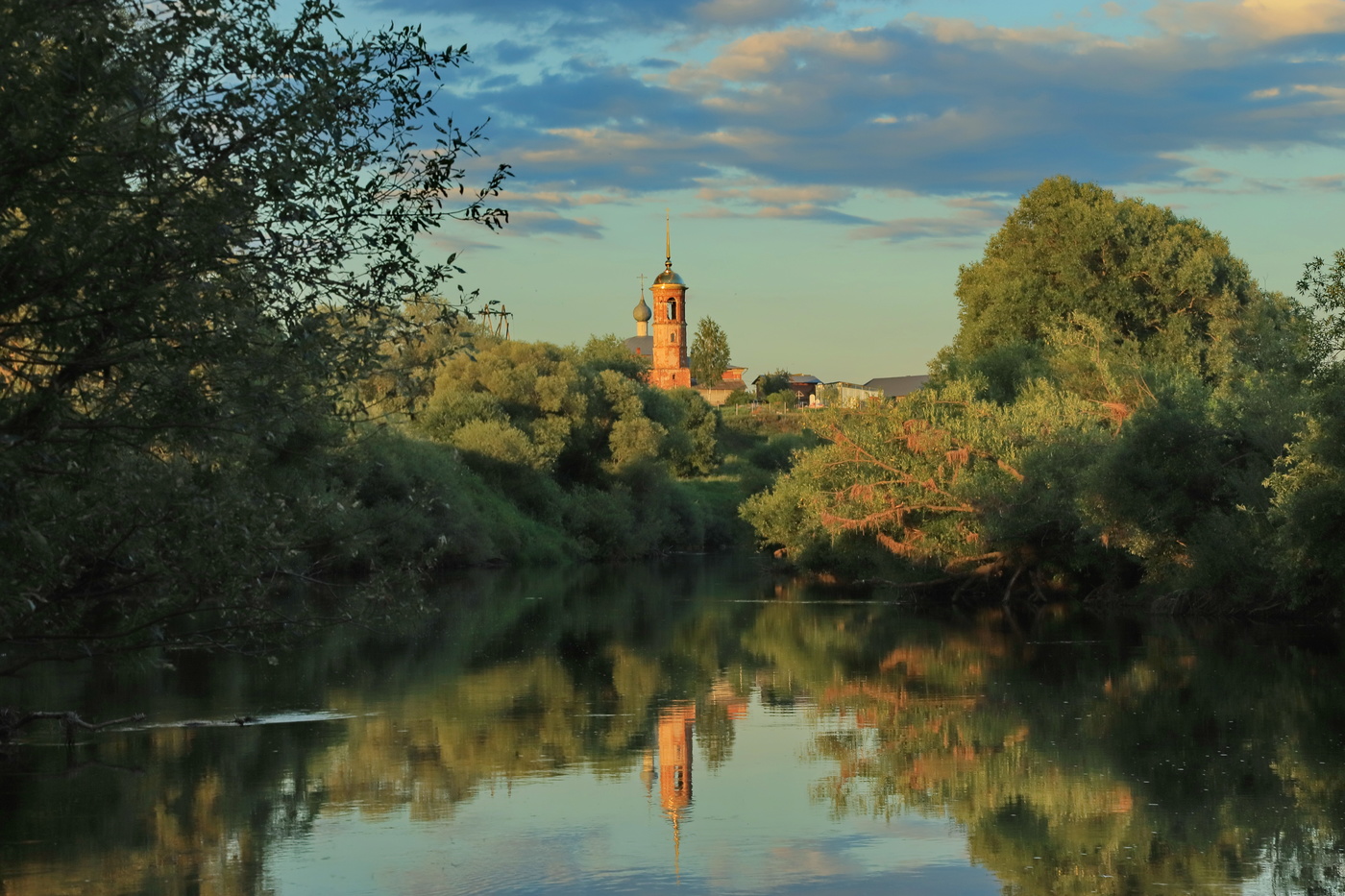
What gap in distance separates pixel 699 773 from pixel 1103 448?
63.5ft

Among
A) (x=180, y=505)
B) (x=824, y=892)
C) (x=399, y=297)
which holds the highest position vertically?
(x=399, y=297)

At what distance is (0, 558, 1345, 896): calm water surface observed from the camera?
10.5m

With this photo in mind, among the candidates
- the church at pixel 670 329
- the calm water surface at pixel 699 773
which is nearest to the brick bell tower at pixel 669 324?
the church at pixel 670 329

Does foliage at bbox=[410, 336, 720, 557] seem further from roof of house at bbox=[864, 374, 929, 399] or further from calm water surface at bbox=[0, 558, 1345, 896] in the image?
roof of house at bbox=[864, 374, 929, 399]

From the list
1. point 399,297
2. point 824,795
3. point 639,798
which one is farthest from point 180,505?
point 824,795

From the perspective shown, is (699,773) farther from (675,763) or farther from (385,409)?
(385,409)

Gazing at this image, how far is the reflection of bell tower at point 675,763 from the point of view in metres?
12.7

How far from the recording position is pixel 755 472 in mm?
56250

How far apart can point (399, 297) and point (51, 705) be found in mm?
10777

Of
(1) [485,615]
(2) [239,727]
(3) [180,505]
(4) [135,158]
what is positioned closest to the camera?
(4) [135,158]

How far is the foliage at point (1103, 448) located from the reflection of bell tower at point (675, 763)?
33.6 feet

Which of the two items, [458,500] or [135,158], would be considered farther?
[458,500]

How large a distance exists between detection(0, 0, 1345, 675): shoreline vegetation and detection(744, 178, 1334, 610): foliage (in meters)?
0.10

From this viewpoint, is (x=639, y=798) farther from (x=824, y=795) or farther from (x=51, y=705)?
(x=51, y=705)
